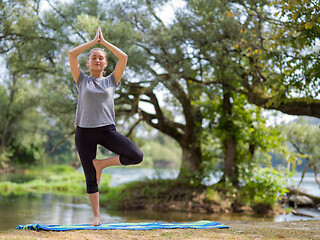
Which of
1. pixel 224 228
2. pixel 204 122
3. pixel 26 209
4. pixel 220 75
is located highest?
pixel 220 75

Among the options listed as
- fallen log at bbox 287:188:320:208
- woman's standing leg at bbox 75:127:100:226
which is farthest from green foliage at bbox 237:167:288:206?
woman's standing leg at bbox 75:127:100:226

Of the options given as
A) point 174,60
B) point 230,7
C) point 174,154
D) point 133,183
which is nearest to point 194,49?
point 174,60

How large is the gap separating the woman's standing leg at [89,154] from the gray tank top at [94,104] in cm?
11

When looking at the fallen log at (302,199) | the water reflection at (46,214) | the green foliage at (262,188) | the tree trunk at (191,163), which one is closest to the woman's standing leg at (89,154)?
the water reflection at (46,214)

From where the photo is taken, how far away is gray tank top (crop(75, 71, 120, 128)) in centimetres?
394

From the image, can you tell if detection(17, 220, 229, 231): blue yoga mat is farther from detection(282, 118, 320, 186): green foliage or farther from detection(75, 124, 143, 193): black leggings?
detection(282, 118, 320, 186): green foliage

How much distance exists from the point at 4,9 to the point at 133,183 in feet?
21.8

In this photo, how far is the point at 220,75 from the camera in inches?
418

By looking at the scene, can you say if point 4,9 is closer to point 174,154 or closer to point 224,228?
point 224,228

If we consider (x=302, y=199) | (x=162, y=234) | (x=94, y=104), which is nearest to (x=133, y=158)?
(x=94, y=104)

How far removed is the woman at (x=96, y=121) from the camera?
3.94 metres

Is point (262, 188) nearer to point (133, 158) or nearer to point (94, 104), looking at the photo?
point (133, 158)

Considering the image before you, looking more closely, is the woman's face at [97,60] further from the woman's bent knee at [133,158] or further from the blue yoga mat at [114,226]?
the blue yoga mat at [114,226]

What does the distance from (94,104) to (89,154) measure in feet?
1.93
